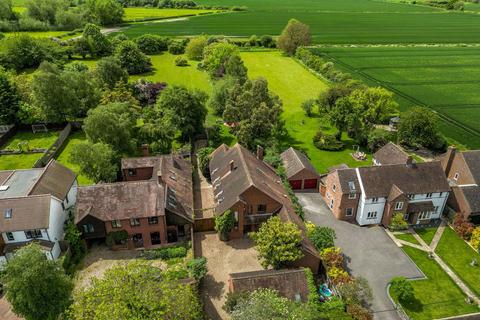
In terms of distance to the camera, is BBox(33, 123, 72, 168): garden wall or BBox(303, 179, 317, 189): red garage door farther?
BBox(33, 123, 72, 168): garden wall

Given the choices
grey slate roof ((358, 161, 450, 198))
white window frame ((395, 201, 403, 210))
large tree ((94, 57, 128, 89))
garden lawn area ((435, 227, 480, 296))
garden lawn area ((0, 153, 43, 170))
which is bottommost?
garden lawn area ((0, 153, 43, 170))

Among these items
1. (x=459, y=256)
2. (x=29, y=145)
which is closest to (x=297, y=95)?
(x=459, y=256)

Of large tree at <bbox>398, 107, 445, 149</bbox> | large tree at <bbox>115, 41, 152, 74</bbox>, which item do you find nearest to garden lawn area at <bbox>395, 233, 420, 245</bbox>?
large tree at <bbox>398, 107, 445, 149</bbox>

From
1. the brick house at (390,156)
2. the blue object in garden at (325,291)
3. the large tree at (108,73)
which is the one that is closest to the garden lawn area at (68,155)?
the large tree at (108,73)

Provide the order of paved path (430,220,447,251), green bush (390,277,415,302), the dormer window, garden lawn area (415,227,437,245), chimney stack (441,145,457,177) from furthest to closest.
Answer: chimney stack (441,145,457,177)
garden lawn area (415,227,437,245)
paved path (430,220,447,251)
the dormer window
green bush (390,277,415,302)

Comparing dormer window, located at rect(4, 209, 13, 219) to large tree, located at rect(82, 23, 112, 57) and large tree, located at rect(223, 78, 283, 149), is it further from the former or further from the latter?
large tree, located at rect(82, 23, 112, 57)

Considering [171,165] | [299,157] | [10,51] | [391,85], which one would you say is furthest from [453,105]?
[10,51]

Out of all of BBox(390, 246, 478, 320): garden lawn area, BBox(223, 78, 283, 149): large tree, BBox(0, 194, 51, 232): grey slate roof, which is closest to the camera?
BBox(390, 246, 478, 320): garden lawn area

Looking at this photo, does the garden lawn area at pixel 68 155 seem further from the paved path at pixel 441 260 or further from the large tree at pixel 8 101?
the paved path at pixel 441 260
